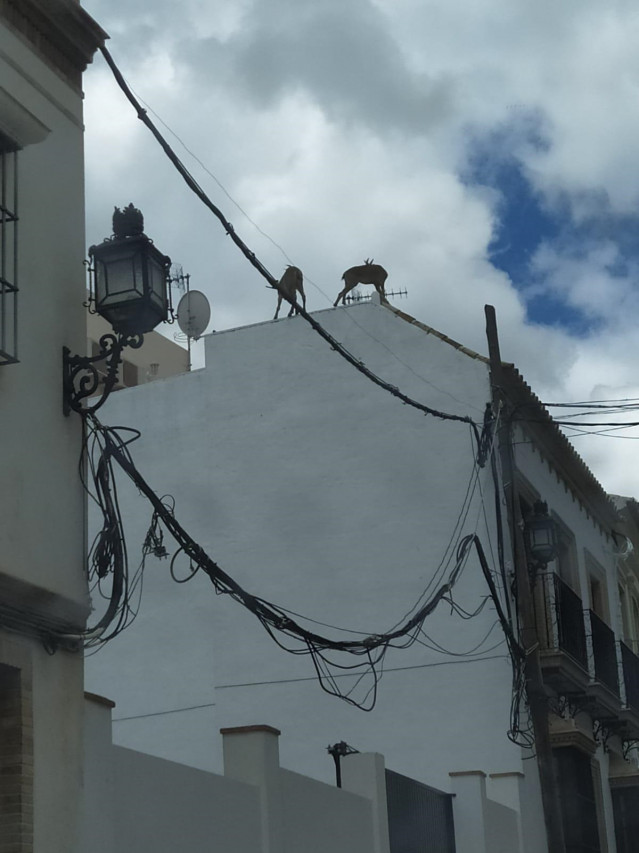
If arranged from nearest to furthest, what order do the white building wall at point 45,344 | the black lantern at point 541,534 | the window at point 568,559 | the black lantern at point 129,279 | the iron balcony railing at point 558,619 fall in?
the white building wall at point 45,344 → the black lantern at point 129,279 → the black lantern at point 541,534 → the iron balcony railing at point 558,619 → the window at point 568,559

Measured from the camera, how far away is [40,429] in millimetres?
7469

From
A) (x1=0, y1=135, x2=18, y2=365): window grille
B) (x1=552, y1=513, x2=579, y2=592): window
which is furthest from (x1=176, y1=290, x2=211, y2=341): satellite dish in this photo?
(x1=0, y1=135, x2=18, y2=365): window grille

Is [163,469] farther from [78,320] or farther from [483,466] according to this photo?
[78,320]

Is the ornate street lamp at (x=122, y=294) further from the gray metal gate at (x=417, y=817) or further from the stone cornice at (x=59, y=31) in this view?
the gray metal gate at (x=417, y=817)

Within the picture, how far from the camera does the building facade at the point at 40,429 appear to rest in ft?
22.5

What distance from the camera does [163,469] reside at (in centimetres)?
1752

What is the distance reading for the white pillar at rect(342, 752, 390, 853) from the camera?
11594 millimetres

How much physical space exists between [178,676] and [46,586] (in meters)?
9.81

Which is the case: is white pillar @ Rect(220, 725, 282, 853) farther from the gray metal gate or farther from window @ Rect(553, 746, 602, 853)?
window @ Rect(553, 746, 602, 853)

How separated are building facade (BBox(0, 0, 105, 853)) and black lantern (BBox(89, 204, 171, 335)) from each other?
32 centimetres

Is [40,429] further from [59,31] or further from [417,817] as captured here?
[417,817]

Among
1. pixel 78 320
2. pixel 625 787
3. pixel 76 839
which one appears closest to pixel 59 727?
pixel 76 839

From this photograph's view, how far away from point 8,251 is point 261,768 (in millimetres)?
4127

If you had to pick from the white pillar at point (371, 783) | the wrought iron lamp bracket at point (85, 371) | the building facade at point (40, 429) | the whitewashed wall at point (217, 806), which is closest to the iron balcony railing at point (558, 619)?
the white pillar at point (371, 783)
